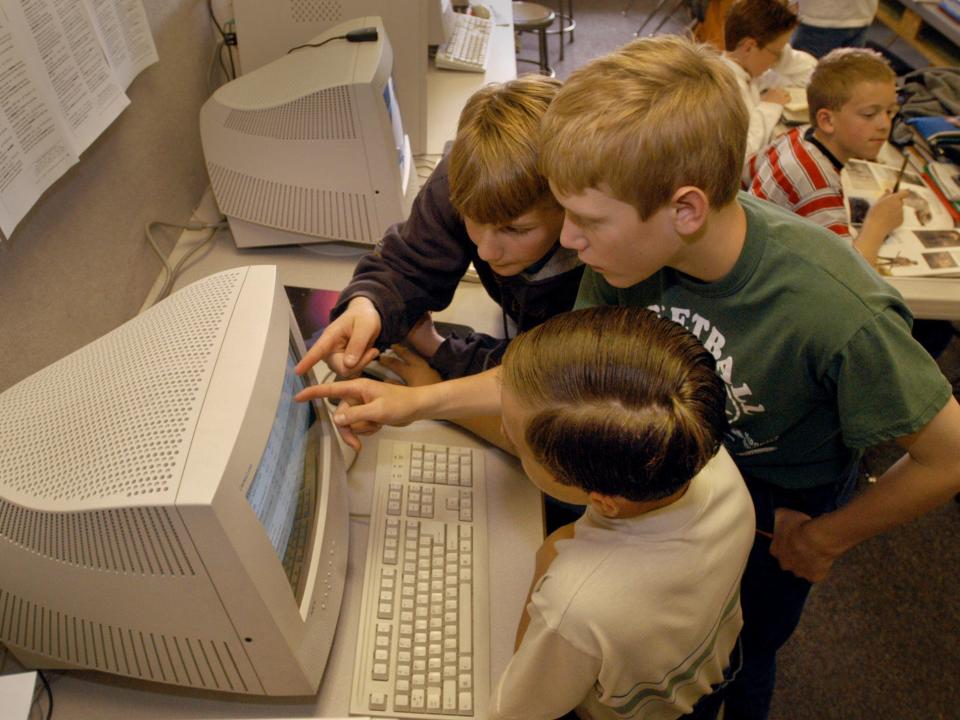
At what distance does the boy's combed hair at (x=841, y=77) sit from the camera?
181 centimetres

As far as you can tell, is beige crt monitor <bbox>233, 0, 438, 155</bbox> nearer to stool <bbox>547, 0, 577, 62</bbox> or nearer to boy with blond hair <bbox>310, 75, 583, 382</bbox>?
boy with blond hair <bbox>310, 75, 583, 382</bbox>

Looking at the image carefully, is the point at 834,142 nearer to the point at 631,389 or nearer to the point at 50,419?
the point at 631,389

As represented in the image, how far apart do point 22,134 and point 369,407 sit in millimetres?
594

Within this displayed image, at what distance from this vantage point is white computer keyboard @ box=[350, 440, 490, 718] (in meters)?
0.84

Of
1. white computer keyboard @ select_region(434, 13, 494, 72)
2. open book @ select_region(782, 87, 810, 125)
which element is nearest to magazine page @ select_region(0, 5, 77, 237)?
white computer keyboard @ select_region(434, 13, 494, 72)

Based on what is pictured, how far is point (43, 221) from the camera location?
106 centimetres

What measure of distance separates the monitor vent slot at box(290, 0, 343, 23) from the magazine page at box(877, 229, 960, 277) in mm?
1271

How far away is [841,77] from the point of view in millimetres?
1829

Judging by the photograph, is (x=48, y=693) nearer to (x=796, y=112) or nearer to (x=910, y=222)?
(x=910, y=222)

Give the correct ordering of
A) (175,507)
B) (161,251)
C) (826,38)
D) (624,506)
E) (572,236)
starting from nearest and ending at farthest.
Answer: (175,507) < (624,506) < (572,236) < (161,251) < (826,38)

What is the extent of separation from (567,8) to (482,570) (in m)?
4.32

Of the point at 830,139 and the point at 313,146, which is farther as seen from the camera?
the point at 830,139

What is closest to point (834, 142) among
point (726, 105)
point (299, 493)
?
point (726, 105)

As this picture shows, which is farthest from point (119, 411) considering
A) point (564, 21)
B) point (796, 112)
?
point (564, 21)
